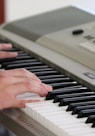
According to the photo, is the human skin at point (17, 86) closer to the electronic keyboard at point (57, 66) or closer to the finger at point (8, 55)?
the electronic keyboard at point (57, 66)

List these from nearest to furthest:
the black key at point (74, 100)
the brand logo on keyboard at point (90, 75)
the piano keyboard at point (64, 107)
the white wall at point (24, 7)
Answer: the piano keyboard at point (64, 107) → the black key at point (74, 100) → the brand logo on keyboard at point (90, 75) → the white wall at point (24, 7)

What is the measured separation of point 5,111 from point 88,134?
0.28 meters

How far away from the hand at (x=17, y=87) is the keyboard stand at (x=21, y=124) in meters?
0.02

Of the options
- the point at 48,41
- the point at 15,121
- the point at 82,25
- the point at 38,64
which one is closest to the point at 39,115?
the point at 15,121

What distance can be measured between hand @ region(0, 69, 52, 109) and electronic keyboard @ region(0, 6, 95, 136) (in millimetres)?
17

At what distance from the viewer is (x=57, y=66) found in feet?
4.83

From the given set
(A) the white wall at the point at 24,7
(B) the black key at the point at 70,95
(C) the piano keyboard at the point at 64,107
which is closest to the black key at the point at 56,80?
(C) the piano keyboard at the point at 64,107

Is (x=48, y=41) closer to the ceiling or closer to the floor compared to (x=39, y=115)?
closer to the ceiling

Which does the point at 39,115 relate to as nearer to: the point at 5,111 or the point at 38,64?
the point at 5,111

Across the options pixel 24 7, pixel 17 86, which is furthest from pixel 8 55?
pixel 24 7

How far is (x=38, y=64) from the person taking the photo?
154 cm

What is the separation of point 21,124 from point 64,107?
120mm

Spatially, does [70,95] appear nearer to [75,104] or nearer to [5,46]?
[75,104]

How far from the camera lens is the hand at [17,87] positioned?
4.20ft
